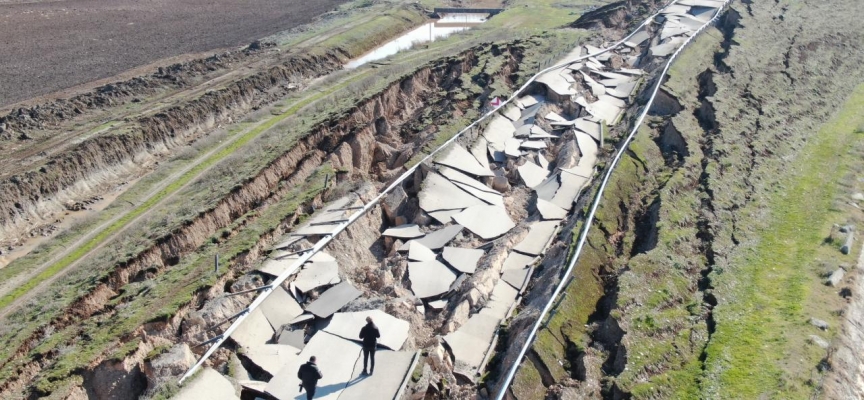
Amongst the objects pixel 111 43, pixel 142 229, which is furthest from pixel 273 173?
pixel 111 43

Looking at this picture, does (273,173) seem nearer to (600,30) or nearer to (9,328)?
(9,328)

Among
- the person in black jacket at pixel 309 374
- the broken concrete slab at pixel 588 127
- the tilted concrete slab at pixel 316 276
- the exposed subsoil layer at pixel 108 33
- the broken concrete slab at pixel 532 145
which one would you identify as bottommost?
→ the exposed subsoil layer at pixel 108 33

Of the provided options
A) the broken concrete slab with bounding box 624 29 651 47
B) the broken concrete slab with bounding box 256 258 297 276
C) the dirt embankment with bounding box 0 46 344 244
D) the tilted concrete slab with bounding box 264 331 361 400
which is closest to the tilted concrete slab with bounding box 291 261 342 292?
the broken concrete slab with bounding box 256 258 297 276

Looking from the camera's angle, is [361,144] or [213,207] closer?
[213,207]

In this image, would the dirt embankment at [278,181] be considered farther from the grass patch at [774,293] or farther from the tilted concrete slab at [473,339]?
the grass patch at [774,293]

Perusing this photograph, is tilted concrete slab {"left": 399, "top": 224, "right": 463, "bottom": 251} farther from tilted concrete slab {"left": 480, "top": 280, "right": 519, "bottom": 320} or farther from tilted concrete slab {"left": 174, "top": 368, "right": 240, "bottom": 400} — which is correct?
tilted concrete slab {"left": 174, "top": 368, "right": 240, "bottom": 400}

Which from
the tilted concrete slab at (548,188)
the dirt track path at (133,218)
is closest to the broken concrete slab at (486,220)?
the tilted concrete slab at (548,188)
